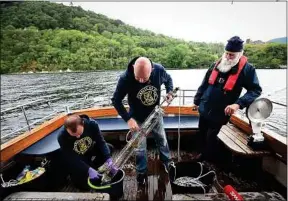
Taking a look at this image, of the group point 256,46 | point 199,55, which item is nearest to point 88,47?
point 199,55

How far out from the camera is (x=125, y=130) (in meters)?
3.71

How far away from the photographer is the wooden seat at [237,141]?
2.41 m

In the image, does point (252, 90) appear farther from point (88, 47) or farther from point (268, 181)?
point (88, 47)

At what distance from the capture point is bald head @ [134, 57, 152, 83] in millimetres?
2283

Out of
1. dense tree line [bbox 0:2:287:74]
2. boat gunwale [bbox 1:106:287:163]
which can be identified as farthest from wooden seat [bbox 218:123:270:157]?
dense tree line [bbox 0:2:287:74]

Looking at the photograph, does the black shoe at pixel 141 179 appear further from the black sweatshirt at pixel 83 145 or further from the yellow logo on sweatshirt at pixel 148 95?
the yellow logo on sweatshirt at pixel 148 95

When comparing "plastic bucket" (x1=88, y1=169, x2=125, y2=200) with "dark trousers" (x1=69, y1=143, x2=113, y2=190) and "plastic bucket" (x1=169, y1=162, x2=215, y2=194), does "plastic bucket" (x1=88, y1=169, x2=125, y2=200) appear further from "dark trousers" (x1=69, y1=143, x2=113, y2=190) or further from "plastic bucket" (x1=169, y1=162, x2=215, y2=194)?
"plastic bucket" (x1=169, y1=162, x2=215, y2=194)

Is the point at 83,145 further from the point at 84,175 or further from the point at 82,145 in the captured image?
the point at 84,175

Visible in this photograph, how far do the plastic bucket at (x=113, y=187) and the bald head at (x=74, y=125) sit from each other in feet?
1.68

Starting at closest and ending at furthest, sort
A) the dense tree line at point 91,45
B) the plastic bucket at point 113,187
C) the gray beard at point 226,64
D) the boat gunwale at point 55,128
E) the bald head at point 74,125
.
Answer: the plastic bucket at point 113,187 → the bald head at point 74,125 → the boat gunwale at point 55,128 → the gray beard at point 226,64 → the dense tree line at point 91,45

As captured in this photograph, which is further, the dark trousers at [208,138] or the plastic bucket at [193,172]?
the dark trousers at [208,138]

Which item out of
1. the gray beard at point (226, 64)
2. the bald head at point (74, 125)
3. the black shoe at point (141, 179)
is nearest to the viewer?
the bald head at point (74, 125)

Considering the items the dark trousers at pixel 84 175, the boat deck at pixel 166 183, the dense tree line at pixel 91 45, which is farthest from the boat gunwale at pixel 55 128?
the dense tree line at pixel 91 45

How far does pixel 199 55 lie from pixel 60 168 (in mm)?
9355
